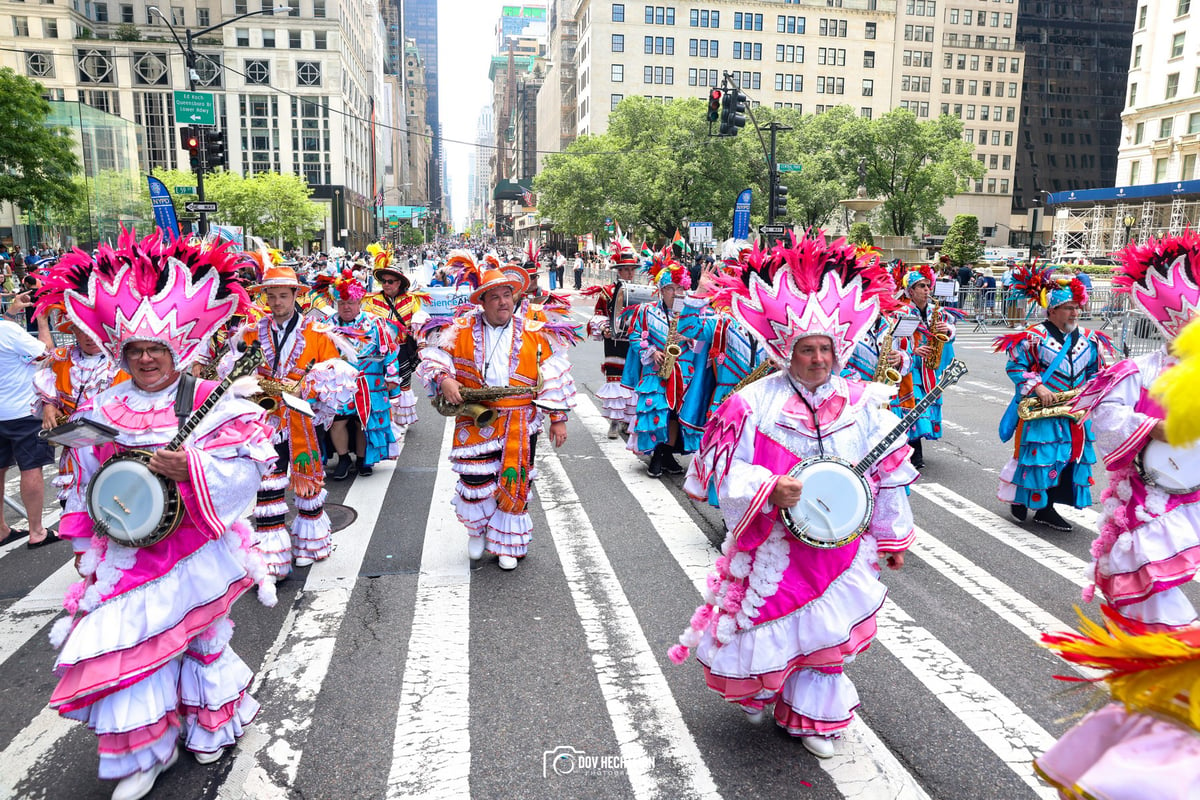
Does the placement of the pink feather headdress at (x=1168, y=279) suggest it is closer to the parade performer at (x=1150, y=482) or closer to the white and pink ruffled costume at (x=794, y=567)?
the parade performer at (x=1150, y=482)

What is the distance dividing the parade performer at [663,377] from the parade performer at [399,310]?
257 centimetres

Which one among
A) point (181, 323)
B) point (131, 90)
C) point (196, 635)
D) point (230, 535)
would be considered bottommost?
point (196, 635)

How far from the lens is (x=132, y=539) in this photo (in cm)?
330

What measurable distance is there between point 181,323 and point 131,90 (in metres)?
84.5

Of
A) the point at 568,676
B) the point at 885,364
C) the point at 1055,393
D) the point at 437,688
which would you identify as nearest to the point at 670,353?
the point at 885,364

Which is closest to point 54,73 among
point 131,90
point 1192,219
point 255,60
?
point 131,90

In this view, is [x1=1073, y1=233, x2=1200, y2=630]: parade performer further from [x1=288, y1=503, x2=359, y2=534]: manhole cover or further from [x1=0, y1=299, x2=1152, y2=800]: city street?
[x1=288, y1=503, x2=359, y2=534]: manhole cover

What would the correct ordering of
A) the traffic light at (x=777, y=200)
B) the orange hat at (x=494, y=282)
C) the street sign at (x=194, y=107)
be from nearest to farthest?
1. the orange hat at (x=494, y=282)
2. the street sign at (x=194, y=107)
3. the traffic light at (x=777, y=200)

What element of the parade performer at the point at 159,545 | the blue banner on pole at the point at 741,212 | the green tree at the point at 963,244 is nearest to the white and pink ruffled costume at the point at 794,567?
the parade performer at the point at 159,545

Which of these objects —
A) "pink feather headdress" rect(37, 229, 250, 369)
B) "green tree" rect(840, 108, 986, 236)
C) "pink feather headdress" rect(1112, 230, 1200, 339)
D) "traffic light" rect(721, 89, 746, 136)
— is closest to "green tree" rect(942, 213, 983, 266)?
"green tree" rect(840, 108, 986, 236)

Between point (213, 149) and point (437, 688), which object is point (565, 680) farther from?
point (213, 149)

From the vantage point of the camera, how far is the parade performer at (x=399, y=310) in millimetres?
9531

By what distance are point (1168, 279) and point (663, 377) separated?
4851 mm

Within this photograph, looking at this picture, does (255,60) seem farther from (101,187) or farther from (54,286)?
(54,286)
